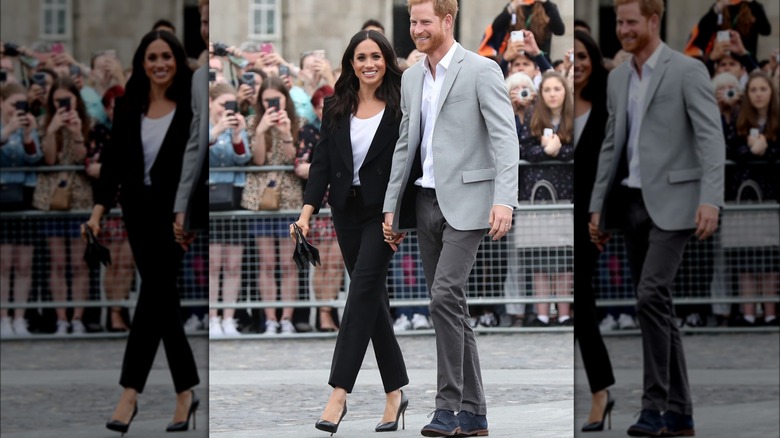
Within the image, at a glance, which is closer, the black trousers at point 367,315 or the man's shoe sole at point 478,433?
the man's shoe sole at point 478,433

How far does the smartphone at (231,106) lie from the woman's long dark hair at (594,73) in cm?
184

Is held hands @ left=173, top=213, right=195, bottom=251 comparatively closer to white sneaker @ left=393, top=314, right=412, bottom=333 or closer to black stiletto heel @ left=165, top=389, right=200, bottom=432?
black stiletto heel @ left=165, top=389, right=200, bottom=432

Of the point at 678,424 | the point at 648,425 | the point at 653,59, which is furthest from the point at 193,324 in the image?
the point at 653,59

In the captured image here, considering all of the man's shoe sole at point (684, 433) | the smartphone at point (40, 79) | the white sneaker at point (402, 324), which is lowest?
the man's shoe sole at point (684, 433)

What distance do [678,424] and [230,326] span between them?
8.40ft

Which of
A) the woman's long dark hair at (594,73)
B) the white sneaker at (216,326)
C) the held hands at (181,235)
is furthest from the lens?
the white sneaker at (216,326)

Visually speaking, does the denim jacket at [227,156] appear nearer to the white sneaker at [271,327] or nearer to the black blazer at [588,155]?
the white sneaker at [271,327]

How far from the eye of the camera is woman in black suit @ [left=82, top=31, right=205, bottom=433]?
4566 millimetres

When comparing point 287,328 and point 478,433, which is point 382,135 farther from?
point 478,433

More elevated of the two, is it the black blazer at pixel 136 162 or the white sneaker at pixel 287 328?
the black blazer at pixel 136 162

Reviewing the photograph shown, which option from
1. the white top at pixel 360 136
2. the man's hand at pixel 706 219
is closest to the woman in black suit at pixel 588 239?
the man's hand at pixel 706 219

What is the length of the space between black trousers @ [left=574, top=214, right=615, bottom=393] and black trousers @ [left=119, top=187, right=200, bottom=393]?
1227mm

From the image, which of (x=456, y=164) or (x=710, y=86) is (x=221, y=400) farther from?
(x=710, y=86)

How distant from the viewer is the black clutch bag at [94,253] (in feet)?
15.0
